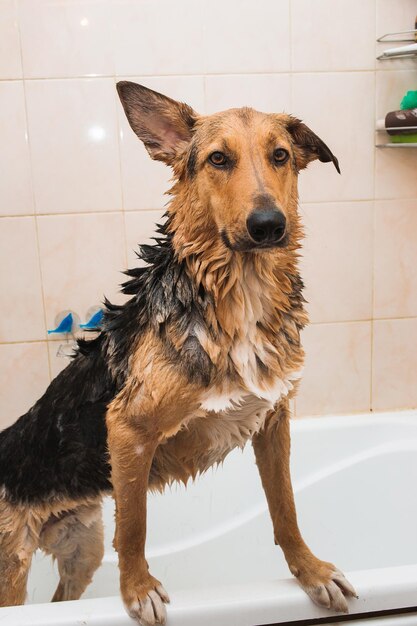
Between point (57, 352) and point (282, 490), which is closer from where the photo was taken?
point (282, 490)

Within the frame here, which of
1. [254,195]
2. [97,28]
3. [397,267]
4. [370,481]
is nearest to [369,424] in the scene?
[370,481]

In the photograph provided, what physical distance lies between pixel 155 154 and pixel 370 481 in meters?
1.55

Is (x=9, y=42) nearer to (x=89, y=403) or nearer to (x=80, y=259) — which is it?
(x=80, y=259)

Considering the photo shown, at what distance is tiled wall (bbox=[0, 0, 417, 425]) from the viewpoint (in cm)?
196

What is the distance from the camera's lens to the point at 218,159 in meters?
1.02

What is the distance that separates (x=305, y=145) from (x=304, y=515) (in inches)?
56.2

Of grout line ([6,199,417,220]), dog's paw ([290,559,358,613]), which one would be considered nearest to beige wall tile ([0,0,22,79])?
grout line ([6,199,417,220])

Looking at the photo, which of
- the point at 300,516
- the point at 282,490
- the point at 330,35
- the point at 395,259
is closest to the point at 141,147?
the point at 330,35

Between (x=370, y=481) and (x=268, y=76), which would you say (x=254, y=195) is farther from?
(x=370, y=481)

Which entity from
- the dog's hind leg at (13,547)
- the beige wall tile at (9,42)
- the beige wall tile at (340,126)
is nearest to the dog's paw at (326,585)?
the dog's hind leg at (13,547)

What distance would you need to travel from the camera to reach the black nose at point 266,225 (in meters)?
0.91

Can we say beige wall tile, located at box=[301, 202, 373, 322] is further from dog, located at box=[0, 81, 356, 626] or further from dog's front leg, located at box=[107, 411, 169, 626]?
dog's front leg, located at box=[107, 411, 169, 626]

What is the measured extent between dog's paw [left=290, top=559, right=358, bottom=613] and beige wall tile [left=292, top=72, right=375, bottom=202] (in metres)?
1.37

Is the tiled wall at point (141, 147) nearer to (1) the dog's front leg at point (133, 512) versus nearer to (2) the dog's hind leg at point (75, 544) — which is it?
(2) the dog's hind leg at point (75, 544)
